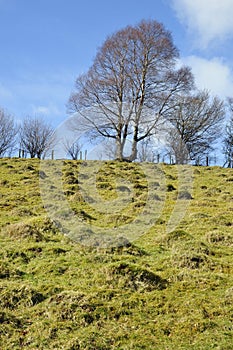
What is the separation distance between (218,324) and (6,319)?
2635 millimetres

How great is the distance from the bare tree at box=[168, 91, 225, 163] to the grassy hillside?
21.6 m

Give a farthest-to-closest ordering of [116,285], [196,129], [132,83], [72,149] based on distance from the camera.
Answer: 1. [72,149]
2. [196,129]
3. [132,83]
4. [116,285]

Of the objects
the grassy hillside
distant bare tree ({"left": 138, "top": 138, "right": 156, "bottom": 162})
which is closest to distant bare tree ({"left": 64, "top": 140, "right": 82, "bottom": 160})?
distant bare tree ({"left": 138, "top": 138, "right": 156, "bottom": 162})

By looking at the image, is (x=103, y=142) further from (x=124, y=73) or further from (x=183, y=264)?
(x=183, y=264)

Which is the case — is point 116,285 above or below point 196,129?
below

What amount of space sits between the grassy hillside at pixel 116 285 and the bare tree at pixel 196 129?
70.9 feet

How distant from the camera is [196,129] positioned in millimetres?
32438

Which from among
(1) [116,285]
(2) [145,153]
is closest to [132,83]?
(2) [145,153]

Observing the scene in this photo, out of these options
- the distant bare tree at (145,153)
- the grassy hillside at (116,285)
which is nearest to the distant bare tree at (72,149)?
the distant bare tree at (145,153)

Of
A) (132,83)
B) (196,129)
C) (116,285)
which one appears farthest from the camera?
(196,129)

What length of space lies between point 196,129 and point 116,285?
93.5 ft

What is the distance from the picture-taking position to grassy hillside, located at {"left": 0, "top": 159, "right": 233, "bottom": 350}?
13.9ft

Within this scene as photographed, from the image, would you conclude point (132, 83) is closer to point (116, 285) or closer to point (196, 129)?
point (196, 129)

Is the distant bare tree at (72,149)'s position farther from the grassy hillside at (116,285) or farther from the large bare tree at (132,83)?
the grassy hillside at (116,285)
